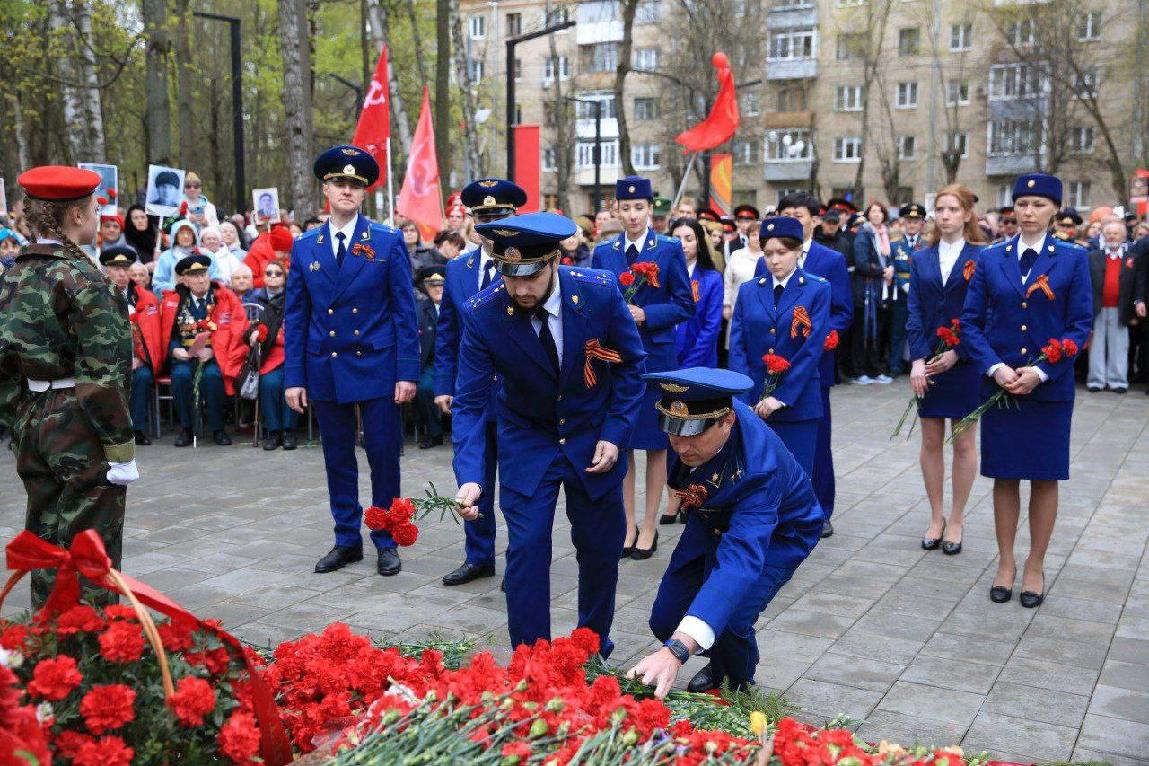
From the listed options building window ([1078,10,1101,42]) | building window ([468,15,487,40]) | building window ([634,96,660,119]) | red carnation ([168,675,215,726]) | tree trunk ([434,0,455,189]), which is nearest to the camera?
red carnation ([168,675,215,726])

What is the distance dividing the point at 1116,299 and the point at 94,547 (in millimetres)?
15233

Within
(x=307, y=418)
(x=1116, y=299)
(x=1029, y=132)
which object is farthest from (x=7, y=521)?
(x=1029, y=132)

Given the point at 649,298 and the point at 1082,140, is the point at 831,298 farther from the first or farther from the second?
the point at 1082,140

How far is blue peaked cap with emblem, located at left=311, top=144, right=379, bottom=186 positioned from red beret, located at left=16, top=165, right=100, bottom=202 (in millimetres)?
2218

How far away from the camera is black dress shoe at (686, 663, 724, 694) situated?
4547 mm

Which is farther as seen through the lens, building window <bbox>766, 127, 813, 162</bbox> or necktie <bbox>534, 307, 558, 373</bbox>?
building window <bbox>766, 127, 813, 162</bbox>

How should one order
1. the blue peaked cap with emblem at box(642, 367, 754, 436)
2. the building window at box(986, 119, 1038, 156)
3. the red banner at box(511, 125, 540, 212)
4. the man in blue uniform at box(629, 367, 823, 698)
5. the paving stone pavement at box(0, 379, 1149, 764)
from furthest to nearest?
the building window at box(986, 119, 1038, 156) → the red banner at box(511, 125, 540, 212) → the paving stone pavement at box(0, 379, 1149, 764) → the blue peaked cap with emblem at box(642, 367, 754, 436) → the man in blue uniform at box(629, 367, 823, 698)

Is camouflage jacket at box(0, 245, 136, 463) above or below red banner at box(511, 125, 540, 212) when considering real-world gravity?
below

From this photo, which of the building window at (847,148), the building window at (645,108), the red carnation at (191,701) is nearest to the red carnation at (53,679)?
the red carnation at (191,701)

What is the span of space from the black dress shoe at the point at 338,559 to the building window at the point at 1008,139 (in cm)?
5415

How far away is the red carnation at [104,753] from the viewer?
2.41 m

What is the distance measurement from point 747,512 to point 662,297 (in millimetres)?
3290

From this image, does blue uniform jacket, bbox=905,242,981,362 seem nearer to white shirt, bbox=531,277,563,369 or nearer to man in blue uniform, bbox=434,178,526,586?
man in blue uniform, bbox=434,178,526,586

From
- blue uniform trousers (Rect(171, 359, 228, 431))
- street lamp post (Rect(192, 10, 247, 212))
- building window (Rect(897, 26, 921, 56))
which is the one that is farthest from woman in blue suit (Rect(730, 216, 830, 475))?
building window (Rect(897, 26, 921, 56))
